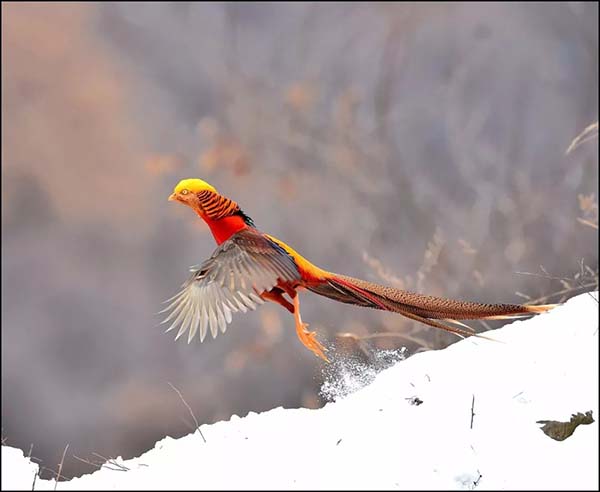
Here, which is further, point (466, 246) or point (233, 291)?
point (466, 246)

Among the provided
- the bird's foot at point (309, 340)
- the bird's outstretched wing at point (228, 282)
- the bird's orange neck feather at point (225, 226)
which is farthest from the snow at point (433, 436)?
the bird's orange neck feather at point (225, 226)

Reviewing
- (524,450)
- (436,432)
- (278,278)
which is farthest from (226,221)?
(524,450)

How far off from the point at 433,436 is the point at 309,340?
11.9 inches

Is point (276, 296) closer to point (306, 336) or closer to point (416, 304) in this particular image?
point (306, 336)

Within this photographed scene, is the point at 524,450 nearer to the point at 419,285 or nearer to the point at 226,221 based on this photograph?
the point at 226,221

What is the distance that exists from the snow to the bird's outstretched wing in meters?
0.27

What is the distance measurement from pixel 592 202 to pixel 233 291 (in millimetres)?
1543

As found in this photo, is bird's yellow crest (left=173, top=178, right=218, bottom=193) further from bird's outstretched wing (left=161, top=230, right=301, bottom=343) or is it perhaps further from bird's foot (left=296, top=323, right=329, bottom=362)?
bird's foot (left=296, top=323, right=329, bottom=362)

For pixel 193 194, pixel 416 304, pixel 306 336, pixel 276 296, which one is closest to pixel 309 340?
pixel 306 336

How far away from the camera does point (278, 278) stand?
4.53ft

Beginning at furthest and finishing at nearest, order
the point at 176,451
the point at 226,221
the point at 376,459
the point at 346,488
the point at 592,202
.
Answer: the point at 592,202 < the point at 176,451 < the point at 226,221 < the point at 376,459 < the point at 346,488

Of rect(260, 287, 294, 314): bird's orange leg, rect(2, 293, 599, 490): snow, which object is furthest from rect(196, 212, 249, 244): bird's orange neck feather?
rect(2, 293, 599, 490): snow

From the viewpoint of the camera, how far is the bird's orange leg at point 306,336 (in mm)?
1465

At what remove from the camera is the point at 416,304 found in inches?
55.4
